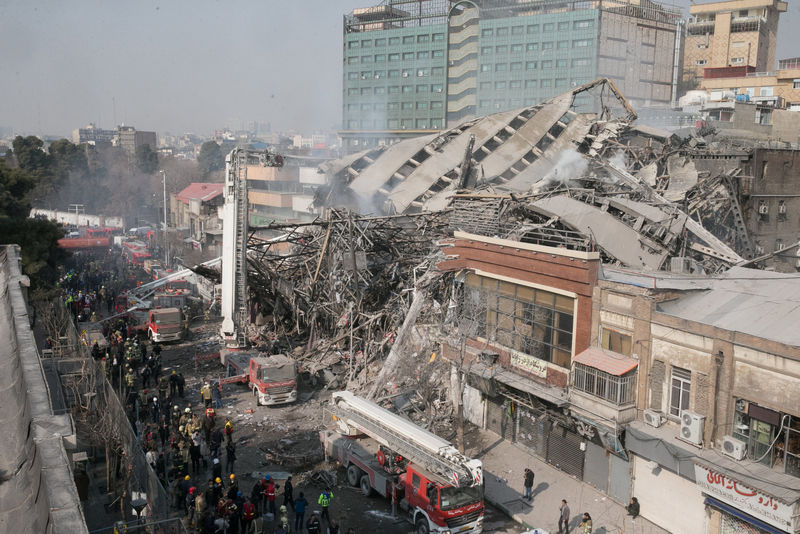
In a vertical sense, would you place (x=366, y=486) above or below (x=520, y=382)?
below

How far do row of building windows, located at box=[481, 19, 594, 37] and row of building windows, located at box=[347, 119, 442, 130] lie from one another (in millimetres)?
15359

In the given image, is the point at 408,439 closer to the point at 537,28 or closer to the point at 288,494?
the point at 288,494

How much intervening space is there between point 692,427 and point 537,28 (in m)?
77.5

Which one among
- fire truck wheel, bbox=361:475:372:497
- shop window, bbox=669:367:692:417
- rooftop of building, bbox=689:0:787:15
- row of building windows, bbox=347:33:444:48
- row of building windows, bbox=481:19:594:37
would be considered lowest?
fire truck wheel, bbox=361:475:372:497

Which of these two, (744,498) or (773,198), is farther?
(773,198)

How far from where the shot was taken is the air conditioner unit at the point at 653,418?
18.0 metres

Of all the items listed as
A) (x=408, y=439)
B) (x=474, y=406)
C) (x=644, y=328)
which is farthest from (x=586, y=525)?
(x=474, y=406)

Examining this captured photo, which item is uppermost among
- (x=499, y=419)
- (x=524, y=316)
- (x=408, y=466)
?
(x=524, y=316)

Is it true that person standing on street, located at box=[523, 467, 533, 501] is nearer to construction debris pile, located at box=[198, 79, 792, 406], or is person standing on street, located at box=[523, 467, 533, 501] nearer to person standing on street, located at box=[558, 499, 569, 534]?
person standing on street, located at box=[558, 499, 569, 534]

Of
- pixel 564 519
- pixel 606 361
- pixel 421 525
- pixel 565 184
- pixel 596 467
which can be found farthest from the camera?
pixel 565 184

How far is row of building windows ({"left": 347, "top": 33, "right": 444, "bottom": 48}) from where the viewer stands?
9969 cm

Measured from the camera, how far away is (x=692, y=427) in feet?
55.7

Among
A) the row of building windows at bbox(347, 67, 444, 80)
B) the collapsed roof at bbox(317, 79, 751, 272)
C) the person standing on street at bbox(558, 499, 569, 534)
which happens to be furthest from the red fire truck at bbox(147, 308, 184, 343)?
the row of building windows at bbox(347, 67, 444, 80)

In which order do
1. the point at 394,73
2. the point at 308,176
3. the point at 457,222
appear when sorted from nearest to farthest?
the point at 457,222
the point at 308,176
the point at 394,73
